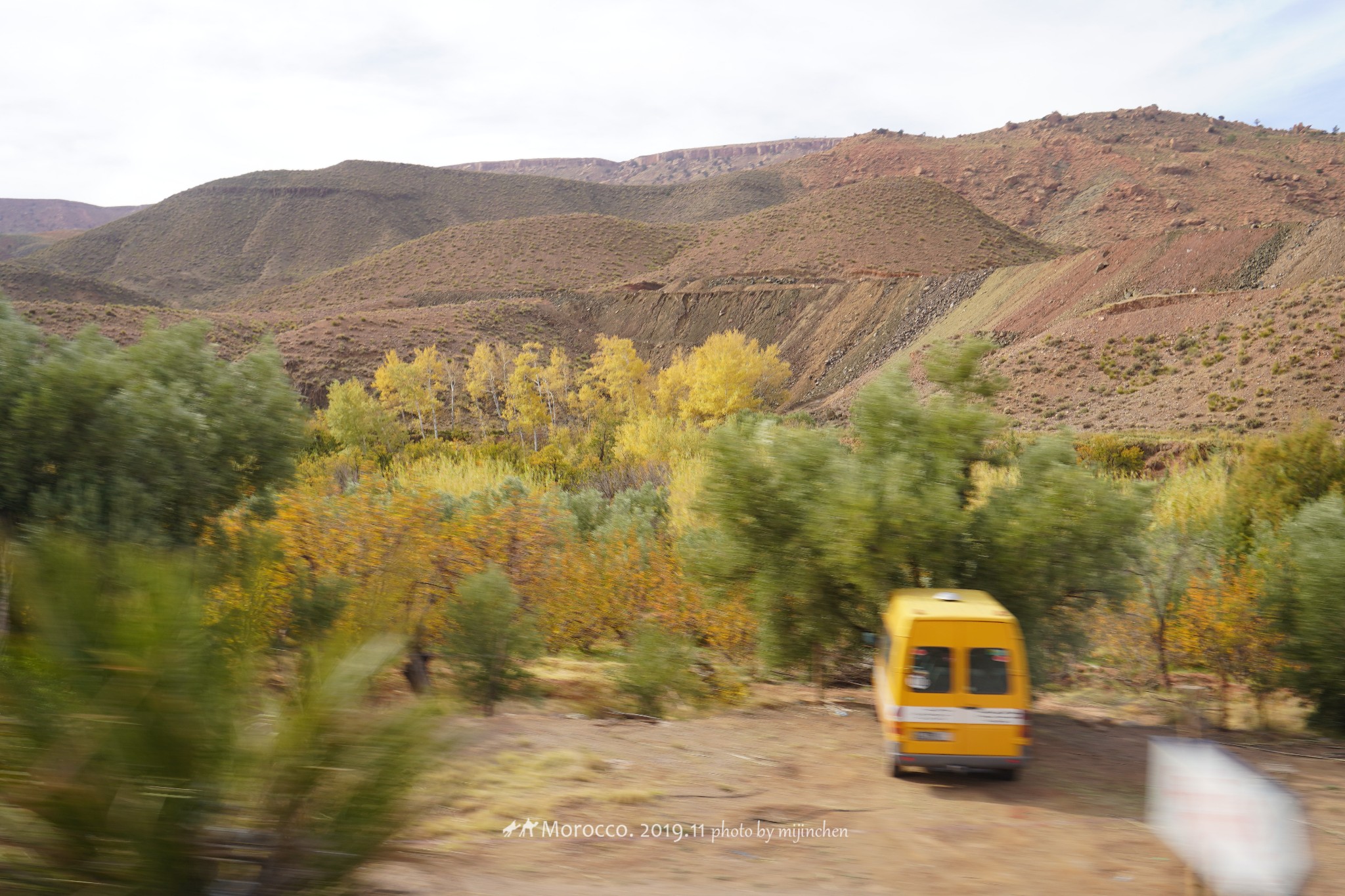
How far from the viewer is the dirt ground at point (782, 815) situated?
18.4 feet

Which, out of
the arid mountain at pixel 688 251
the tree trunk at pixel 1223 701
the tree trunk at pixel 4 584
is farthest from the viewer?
the arid mountain at pixel 688 251

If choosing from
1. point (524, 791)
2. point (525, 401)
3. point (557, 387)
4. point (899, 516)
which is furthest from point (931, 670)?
point (557, 387)

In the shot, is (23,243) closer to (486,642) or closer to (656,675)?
(486,642)

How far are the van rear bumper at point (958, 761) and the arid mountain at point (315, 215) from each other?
116m

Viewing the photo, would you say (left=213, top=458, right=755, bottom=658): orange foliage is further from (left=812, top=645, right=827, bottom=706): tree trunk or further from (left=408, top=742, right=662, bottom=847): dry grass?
(left=408, top=742, right=662, bottom=847): dry grass

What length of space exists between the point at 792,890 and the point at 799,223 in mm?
91577

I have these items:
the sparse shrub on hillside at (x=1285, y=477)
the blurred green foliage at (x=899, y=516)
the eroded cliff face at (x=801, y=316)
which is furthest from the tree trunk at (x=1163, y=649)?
the eroded cliff face at (x=801, y=316)

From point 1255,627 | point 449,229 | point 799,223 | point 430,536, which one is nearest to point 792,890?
point 430,536

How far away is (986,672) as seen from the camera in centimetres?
811

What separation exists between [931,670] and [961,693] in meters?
0.34

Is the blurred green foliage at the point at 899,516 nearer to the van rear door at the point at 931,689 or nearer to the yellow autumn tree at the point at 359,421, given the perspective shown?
the van rear door at the point at 931,689

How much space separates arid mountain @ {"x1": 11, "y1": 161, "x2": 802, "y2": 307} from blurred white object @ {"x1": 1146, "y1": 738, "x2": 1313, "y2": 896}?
119218 mm

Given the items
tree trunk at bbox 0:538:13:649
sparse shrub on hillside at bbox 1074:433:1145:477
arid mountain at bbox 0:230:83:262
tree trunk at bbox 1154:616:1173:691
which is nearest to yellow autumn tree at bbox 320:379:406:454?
sparse shrub on hillside at bbox 1074:433:1145:477

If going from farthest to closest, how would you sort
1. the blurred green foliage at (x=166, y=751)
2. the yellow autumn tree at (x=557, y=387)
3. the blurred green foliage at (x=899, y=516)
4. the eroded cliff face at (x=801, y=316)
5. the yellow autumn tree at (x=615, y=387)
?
the eroded cliff face at (x=801, y=316) < the yellow autumn tree at (x=557, y=387) < the yellow autumn tree at (x=615, y=387) < the blurred green foliage at (x=899, y=516) < the blurred green foliage at (x=166, y=751)
